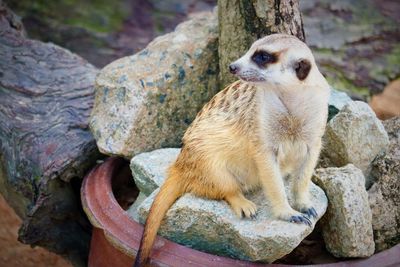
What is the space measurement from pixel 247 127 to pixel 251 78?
0.23 metres

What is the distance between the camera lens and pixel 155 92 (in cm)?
223

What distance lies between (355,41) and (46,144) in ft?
6.83

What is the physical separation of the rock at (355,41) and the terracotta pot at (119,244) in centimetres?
170

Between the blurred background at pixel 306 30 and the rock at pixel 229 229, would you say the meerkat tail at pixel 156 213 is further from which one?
the blurred background at pixel 306 30

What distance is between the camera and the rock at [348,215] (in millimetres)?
1853

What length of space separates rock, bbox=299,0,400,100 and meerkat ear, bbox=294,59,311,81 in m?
1.78

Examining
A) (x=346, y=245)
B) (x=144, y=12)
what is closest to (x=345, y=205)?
(x=346, y=245)

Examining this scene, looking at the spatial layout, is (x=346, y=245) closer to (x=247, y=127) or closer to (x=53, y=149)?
(x=247, y=127)

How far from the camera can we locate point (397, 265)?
1833 mm

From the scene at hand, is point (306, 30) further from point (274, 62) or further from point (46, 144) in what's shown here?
point (274, 62)

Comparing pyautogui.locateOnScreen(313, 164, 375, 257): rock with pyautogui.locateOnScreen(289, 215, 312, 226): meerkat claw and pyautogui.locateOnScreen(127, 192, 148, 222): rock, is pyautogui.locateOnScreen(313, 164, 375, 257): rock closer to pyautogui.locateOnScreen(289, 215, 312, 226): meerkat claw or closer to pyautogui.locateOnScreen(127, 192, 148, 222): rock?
pyautogui.locateOnScreen(289, 215, 312, 226): meerkat claw

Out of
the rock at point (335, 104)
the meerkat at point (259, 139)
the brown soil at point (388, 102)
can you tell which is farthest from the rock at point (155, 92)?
the brown soil at point (388, 102)

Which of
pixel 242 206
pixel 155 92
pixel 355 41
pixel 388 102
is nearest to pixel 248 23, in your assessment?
pixel 155 92

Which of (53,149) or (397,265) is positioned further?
(53,149)
